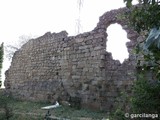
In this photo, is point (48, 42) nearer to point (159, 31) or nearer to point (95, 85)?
point (95, 85)

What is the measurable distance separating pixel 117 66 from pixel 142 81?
352 cm

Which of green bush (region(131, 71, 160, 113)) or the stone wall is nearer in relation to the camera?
green bush (region(131, 71, 160, 113))

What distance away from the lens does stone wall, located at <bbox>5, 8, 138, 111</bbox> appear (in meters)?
9.15

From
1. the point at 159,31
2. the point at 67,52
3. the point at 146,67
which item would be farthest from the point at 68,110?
the point at 159,31

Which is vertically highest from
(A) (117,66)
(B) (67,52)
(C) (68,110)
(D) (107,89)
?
(B) (67,52)

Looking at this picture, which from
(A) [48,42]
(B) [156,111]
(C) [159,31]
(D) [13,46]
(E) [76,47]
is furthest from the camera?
(D) [13,46]

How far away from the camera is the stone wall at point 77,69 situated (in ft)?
30.0

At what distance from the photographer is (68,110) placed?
9.47m

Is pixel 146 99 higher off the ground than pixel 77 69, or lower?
lower

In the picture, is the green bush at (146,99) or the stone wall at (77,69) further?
the stone wall at (77,69)

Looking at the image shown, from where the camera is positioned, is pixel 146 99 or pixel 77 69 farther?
pixel 77 69

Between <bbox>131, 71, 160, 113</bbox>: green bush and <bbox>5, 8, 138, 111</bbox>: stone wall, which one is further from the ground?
<bbox>5, 8, 138, 111</bbox>: stone wall

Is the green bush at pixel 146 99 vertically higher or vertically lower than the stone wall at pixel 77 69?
lower

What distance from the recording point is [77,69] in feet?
35.1
